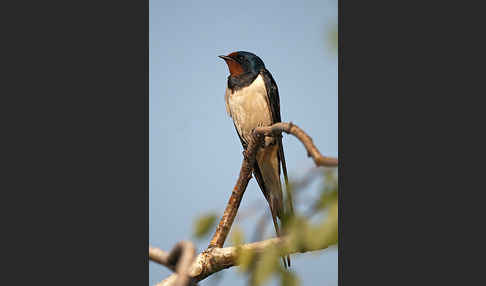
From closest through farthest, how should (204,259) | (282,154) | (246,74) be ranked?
(204,259), (282,154), (246,74)

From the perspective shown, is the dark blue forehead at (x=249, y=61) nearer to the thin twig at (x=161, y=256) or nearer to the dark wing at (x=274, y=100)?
the dark wing at (x=274, y=100)

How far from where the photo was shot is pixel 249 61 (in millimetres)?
2260

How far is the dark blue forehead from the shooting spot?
7.00 ft

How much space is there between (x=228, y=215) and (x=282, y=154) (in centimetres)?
45

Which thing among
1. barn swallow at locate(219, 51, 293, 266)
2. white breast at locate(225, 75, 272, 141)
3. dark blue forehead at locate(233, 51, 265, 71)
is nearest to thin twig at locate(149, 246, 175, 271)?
barn swallow at locate(219, 51, 293, 266)

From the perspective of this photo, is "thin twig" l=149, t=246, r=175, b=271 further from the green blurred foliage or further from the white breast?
the white breast

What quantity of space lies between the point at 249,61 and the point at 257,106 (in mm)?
425

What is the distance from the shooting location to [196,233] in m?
1.14

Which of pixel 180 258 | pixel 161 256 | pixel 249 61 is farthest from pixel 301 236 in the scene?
pixel 249 61

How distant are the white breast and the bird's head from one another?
173 millimetres

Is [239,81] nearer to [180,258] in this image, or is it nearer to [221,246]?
[221,246]
